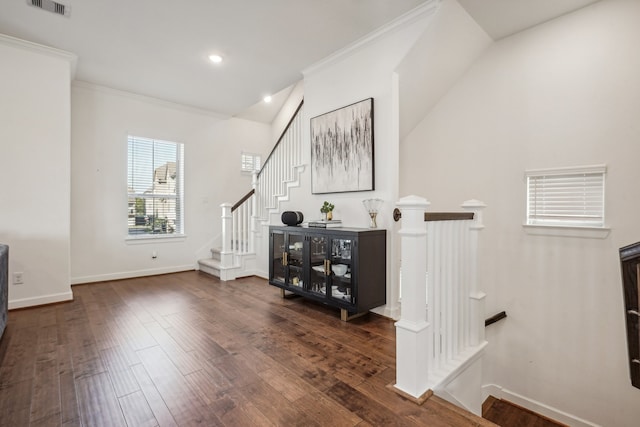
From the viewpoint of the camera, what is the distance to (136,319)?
2.94 metres

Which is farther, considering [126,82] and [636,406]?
[126,82]

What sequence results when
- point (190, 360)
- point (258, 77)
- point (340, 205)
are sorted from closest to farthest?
point (190, 360) → point (340, 205) → point (258, 77)

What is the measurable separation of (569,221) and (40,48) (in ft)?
19.4

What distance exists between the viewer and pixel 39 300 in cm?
338

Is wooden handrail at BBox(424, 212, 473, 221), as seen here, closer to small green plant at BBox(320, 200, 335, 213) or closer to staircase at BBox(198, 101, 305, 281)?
small green plant at BBox(320, 200, 335, 213)

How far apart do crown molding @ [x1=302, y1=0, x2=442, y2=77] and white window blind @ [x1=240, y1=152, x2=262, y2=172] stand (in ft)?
8.88

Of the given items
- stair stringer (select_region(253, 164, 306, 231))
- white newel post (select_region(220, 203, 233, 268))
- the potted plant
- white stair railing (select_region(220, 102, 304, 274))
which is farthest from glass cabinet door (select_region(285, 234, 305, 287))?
white newel post (select_region(220, 203, 233, 268))

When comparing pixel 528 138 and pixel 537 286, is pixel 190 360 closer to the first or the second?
pixel 537 286

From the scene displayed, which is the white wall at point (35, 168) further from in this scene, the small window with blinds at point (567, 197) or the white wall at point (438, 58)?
the small window with blinds at point (567, 197)

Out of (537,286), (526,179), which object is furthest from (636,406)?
(526,179)

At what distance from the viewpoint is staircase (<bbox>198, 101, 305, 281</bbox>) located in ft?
14.1

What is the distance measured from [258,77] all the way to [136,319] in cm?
339

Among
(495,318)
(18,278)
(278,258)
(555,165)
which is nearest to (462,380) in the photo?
(495,318)

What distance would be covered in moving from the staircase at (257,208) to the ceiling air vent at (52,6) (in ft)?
8.38
